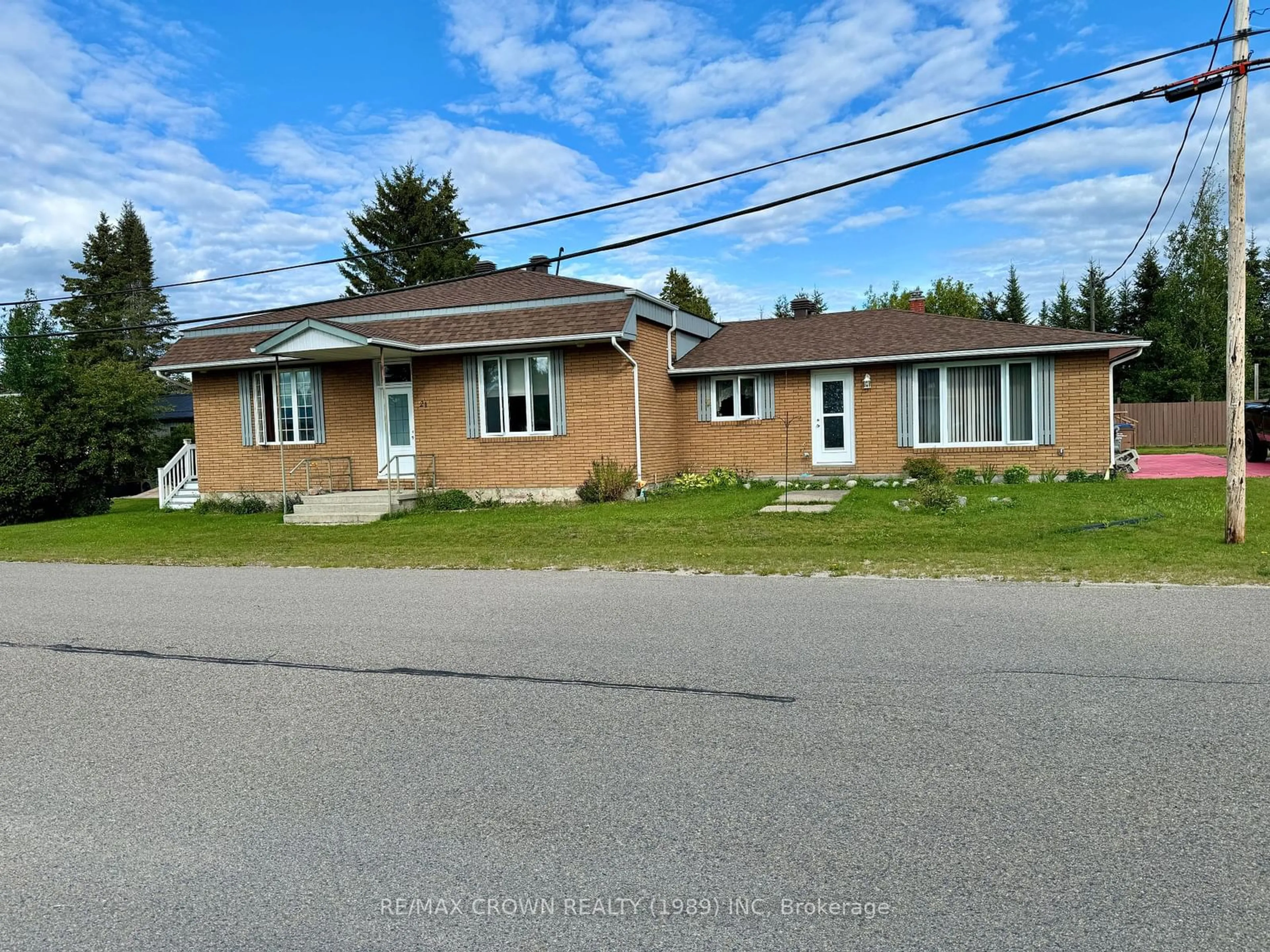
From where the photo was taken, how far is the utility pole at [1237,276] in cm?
1066

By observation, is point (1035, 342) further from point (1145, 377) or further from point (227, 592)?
point (1145, 377)

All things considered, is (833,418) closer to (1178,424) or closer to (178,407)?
(1178,424)

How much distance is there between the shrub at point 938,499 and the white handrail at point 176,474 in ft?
56.0

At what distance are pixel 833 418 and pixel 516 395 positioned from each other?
22.5 feet

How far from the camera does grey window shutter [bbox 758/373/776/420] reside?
66.3 ft

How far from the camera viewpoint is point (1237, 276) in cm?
1073

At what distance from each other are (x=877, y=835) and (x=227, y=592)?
8.14 meters

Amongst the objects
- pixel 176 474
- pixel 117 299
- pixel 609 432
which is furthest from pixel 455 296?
pixel 117 299

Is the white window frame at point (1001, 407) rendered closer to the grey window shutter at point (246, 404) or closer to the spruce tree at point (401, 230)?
the grey window shutter at point (246, 404)

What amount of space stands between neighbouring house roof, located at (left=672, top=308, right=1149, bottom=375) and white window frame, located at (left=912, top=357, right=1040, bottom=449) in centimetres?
38

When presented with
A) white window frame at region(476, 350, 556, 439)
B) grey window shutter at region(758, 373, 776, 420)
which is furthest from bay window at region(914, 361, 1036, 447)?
white window frame at region(476, 350, 556, 439)

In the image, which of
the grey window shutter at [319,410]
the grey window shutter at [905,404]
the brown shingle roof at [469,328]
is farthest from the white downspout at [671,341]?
the grey window shutter at [319,410]

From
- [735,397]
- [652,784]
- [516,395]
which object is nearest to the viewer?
[652,784]

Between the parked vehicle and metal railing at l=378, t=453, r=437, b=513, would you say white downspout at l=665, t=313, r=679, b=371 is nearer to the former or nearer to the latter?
metal railing at l=378, t=453, r=437, b=513
